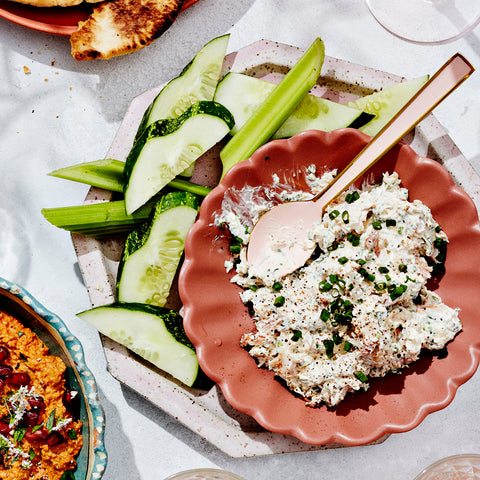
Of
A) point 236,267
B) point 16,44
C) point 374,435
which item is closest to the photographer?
point 374,435

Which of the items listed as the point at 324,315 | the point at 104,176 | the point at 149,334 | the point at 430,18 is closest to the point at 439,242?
the point at 324,315

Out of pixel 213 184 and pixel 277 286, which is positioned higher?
pixel 213 184

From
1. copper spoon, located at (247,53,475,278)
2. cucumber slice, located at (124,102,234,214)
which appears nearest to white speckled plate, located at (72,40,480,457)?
cucumber slice, located at (124,102,234,214)

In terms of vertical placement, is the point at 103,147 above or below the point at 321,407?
above

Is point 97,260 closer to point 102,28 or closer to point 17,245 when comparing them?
point 17,245

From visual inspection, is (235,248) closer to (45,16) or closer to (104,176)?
(104,176)

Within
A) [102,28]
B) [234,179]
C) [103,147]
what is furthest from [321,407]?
[102,28]
